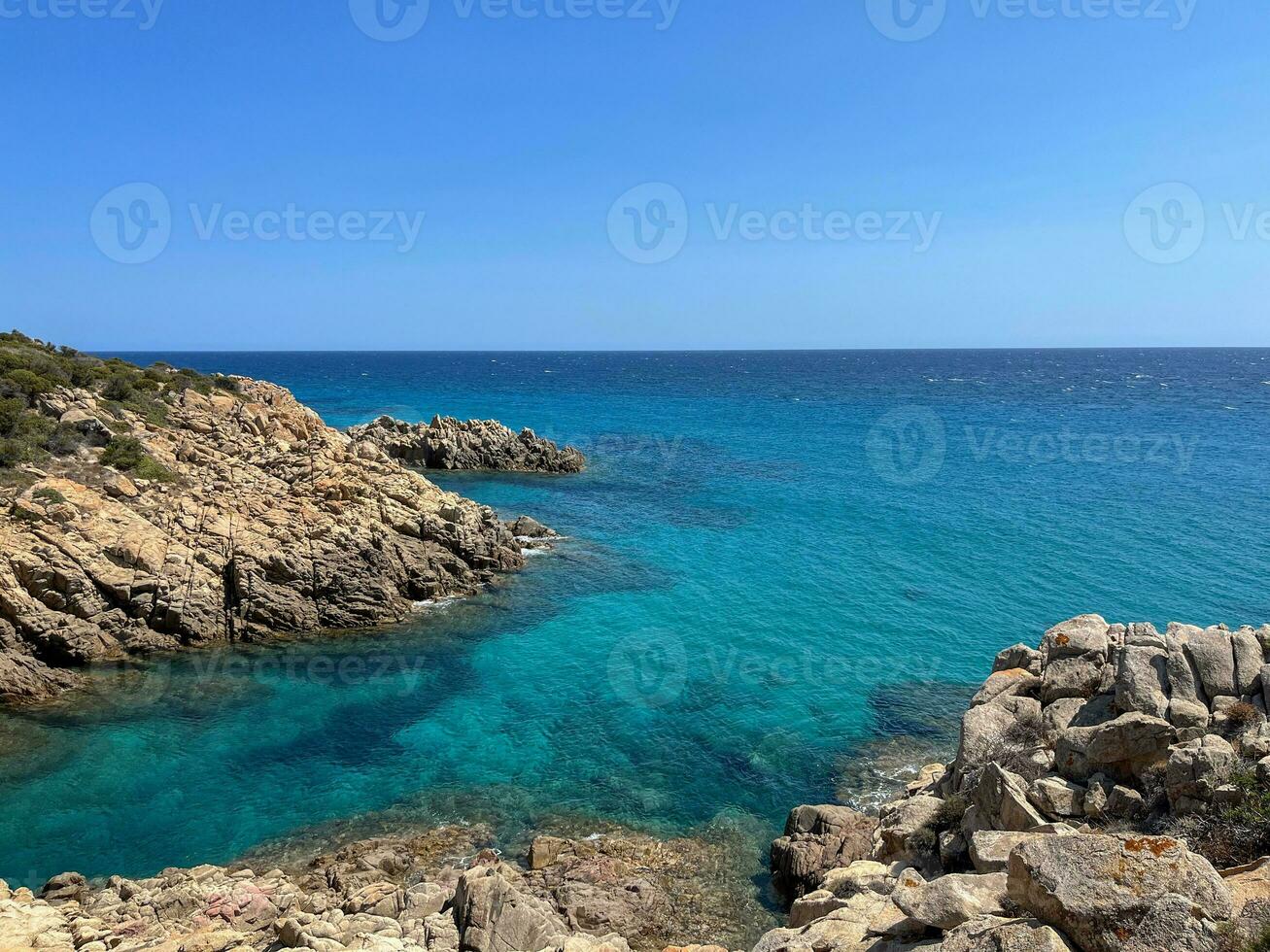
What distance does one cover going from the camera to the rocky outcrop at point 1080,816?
25.2 ft

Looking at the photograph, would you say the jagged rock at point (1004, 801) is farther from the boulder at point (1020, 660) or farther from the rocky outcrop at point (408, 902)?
the boulder at point (1020, 660)

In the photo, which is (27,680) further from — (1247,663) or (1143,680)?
(1247,663)

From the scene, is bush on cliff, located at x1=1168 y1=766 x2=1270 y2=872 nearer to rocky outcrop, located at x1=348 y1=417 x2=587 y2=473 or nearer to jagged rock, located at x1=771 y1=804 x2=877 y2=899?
jagged rock, located at x1=771 y1=804 x2=877 y2=899

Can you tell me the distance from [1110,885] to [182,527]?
3423cm

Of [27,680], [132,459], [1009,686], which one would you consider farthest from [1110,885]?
[132,459]

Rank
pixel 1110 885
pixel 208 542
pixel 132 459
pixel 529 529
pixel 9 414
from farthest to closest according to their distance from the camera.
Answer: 1. pixel 529 529
2. pixel 132 459
3. pixel 9 414
4. pixel 208 542
5. pixel 1110 885

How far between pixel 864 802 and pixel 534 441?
5231 cm

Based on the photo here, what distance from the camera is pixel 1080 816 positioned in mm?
13305

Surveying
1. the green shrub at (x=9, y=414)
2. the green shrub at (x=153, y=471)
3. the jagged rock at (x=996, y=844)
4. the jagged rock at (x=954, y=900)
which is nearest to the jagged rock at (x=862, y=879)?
the jagged rock at (x=996, y=844)

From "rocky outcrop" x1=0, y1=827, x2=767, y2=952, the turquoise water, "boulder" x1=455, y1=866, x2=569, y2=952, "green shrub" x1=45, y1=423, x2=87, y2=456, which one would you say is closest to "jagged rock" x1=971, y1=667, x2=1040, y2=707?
the turquoise water

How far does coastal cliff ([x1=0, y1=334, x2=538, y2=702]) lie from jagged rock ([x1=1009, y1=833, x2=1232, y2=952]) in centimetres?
2911

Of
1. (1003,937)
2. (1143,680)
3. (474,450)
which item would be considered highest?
(474,450)

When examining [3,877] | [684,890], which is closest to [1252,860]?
[684,890]

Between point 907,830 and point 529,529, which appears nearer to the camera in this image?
point 907,830
